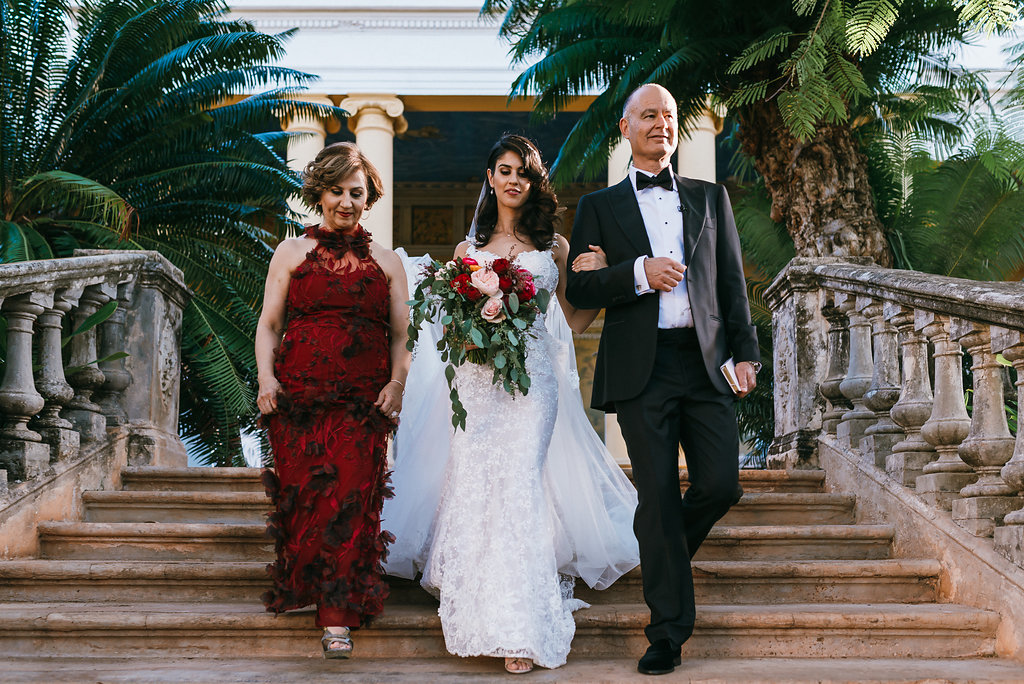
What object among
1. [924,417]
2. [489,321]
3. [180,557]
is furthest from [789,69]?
[180,557]

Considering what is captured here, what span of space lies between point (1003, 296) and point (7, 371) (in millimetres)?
4363

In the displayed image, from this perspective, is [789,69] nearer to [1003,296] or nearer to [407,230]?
[1003,296]

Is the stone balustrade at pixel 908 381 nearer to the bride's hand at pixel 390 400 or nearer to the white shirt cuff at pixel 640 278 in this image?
the white shirt cuff at pixel 640 278

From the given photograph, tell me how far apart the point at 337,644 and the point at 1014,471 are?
8.72 feet

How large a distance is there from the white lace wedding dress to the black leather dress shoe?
1.09 ft

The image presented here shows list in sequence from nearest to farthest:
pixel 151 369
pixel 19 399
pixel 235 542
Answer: pixel 235 542 → pixel 19 399 → pixel 151 369

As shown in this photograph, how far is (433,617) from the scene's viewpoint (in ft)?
12.9

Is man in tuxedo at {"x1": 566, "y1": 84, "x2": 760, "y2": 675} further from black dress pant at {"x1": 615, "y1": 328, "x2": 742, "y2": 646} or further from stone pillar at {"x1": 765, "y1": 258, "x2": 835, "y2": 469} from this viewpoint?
stone pillar at {"x1": 765, "y1": 258, "x2": 835, "y2": 469}

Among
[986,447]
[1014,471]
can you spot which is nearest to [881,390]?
[986,447]

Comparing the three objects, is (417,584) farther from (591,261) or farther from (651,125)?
(651,125)

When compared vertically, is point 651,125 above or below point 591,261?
above

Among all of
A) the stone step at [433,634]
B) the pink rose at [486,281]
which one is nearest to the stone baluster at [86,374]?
the stone step at [433,634]

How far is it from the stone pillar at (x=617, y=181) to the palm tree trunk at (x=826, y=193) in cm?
499

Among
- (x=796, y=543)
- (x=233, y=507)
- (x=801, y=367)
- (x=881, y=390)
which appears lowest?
(x=796, y=543)
